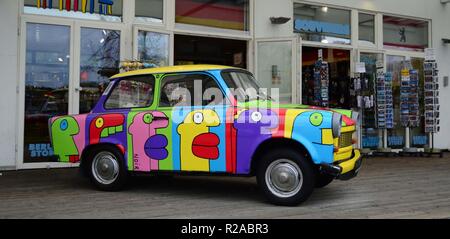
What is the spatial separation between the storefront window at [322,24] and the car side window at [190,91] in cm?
570

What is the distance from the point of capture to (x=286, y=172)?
18.8 ft

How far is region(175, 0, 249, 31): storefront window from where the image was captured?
407 inches

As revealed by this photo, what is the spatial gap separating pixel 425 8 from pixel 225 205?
32.8 ft

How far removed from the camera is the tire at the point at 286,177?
5.66m

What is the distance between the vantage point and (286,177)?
573 centimetres

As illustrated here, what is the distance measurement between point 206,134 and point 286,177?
1.12m

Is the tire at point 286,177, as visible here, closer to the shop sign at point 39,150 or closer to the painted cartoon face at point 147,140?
the painted cartoon face at point 147,140

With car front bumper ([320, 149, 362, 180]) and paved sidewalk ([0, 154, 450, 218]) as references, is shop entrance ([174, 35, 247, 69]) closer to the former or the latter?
paved sidewalk ([0, 154, 450, 218])

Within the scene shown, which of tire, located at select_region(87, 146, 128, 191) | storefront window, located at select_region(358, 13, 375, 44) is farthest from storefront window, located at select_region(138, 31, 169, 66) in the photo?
storefront window, located at select_region(358, 13, 375, 44)

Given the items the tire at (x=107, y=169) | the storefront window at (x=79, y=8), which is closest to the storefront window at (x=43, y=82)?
the storefront window at (x=79, y=8)

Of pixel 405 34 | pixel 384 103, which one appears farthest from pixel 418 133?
pixel 405 34

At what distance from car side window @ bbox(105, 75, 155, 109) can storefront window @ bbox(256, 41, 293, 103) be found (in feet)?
14.6

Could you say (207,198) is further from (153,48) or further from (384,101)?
(384,101)
